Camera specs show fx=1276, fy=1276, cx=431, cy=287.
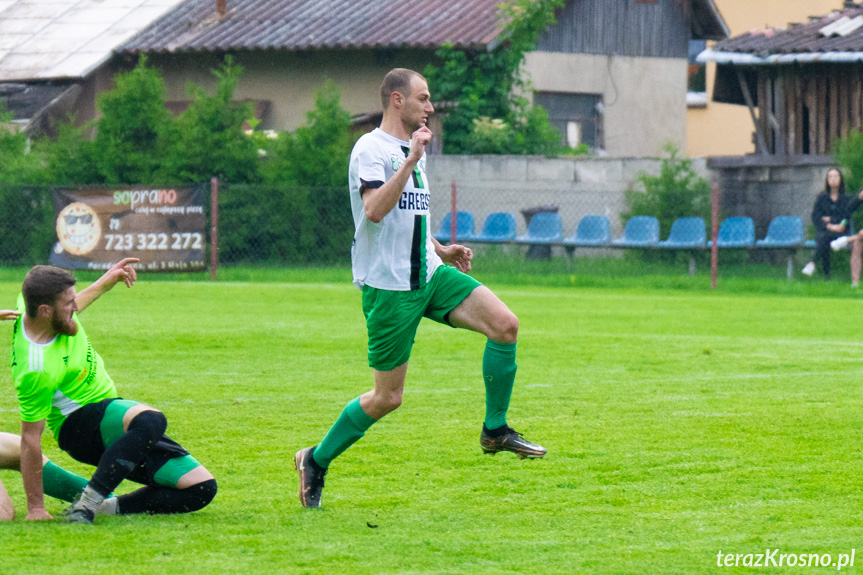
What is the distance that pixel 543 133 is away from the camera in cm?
2856

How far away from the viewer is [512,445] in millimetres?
5738

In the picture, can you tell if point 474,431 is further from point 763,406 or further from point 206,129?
point 206,129

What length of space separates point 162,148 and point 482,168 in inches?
252

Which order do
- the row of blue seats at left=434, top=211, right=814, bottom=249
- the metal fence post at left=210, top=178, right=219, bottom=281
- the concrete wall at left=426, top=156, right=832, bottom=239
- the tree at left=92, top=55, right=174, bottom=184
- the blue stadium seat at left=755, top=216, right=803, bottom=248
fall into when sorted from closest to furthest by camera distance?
1. the metal fence post at left=210, top=178, right=219, bottom=281
2. the blue stadium seat at left=755, top=216, right=803, bottom=248
3. the row of blue seats at left=434, top=211, right=814, bottom=249
4. the tree at left=92, top=55, right=174, bottom=184
5. the concrete wall at left=426, top=156, right=832, bottom=239

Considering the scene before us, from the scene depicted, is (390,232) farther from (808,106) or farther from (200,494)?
(808,106)

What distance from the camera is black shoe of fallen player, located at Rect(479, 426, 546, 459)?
5.67m

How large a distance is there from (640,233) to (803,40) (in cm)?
614

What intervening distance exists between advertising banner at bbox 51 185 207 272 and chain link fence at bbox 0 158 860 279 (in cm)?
54

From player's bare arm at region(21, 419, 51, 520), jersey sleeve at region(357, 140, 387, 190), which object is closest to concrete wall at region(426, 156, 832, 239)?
jersey sleeve at region(357, 140, 387, 190)

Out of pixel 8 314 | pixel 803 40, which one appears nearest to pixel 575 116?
pixel 803 40

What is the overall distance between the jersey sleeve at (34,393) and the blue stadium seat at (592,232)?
679 inches

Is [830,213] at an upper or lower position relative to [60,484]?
upper

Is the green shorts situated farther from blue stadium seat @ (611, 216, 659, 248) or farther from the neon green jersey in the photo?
blue stadium seat @ (611, 216, 659, 248)

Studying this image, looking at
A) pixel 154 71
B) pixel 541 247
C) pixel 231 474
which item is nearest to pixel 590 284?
pixel 541 247
